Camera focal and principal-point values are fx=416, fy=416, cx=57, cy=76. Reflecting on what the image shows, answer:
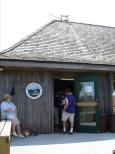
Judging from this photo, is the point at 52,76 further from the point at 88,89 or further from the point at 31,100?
the point at 88,89

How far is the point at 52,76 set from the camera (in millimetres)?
15070

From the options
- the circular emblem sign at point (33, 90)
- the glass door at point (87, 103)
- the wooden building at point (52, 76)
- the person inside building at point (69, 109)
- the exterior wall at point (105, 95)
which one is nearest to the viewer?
the wooden building at point (52, 76)

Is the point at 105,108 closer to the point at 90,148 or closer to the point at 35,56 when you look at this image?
the point at 35,56

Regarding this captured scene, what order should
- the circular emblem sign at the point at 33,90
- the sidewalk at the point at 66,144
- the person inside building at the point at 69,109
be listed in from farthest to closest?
the person inside building at the point at 69,109
the circular emblem sign at the point at 33,90
the sidewalk at the point at 66,144

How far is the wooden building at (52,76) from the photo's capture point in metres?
14.3

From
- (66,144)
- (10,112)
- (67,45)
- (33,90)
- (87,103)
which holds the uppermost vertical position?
(67,45)

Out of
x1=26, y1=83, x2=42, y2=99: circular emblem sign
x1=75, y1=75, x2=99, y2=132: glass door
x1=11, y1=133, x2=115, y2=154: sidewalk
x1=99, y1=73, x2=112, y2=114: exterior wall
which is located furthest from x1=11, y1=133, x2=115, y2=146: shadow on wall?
x1=99, y1=73, x2=112, y2=114: exterior wall

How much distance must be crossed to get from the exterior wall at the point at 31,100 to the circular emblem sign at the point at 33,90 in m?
0.11

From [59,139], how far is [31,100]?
2.19 meters

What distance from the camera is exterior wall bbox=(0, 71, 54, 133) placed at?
1434 centimetres

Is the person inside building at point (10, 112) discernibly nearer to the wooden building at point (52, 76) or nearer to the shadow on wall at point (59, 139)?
the shadow on wall at point (59, 139)

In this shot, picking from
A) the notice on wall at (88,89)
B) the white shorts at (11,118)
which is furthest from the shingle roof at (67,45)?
the white shorts at (11,118)

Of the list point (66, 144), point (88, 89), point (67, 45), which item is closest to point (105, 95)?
point (88, 89)

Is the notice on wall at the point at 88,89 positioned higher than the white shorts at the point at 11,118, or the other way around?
the notice on wall at the point at 88,89
